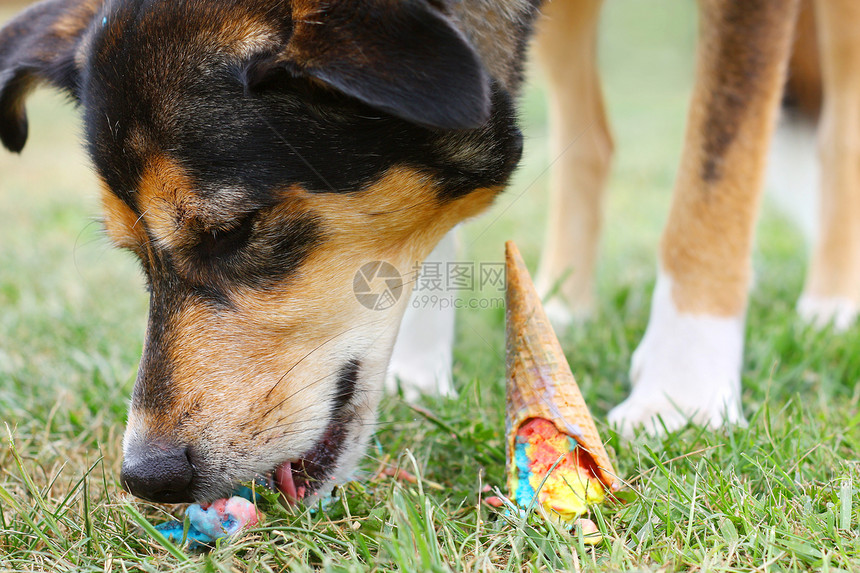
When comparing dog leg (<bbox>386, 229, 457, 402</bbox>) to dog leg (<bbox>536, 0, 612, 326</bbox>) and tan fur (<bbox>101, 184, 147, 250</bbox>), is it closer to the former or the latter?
dog leg (<bbox>536, 0, 612, 326</bbox>)

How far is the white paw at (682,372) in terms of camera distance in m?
2.65

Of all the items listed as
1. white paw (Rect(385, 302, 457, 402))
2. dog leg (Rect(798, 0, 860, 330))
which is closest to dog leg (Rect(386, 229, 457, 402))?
white paw (Rect(385, 302, 457, 402))

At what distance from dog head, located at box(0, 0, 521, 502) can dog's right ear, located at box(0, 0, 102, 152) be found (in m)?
0.36

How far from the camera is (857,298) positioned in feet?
13.0

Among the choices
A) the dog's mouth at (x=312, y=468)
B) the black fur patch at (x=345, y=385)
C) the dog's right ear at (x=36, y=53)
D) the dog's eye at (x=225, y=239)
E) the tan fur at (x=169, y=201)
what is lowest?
the dog's mouth at (x=312, y=468)

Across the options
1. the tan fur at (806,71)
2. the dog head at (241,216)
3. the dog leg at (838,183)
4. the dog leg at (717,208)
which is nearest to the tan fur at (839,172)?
the dog leg at (838,183)

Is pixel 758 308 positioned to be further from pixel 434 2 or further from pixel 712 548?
pixel 434 2

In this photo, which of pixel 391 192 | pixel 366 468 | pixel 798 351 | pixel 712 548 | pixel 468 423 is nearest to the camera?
pixel 712 548

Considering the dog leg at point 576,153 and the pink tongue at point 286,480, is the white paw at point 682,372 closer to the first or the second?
the pink tongue at point 286,480

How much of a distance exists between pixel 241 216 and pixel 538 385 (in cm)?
93

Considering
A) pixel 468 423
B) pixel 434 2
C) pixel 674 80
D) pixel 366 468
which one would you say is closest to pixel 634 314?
pixel 468 423

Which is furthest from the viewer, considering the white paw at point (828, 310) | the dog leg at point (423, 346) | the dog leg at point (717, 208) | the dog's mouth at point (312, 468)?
the white paw at point (828, 310)

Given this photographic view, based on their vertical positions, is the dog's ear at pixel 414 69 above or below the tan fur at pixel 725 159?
above

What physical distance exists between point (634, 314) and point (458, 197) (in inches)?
75.4
